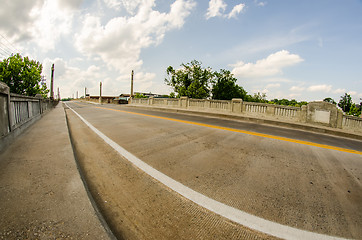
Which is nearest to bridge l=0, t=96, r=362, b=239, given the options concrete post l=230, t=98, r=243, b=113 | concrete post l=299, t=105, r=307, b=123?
concrete post l=299, t=105, r=307, b=123

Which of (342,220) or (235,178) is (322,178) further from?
(235,178)

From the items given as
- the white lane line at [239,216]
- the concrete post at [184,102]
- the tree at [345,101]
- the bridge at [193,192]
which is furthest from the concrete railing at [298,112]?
the tree at [345,101]

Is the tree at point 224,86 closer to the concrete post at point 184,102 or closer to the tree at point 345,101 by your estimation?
the concrete post at point 184,102

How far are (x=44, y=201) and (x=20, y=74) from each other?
50758mm

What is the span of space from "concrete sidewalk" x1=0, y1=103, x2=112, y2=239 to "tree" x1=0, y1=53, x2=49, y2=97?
4731 centimetres

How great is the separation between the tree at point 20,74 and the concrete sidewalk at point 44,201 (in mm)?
47307

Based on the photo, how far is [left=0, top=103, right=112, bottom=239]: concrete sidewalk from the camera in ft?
4.25

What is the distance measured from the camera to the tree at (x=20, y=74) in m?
34.0

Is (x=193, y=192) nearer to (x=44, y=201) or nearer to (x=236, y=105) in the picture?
(x=44, y=201)

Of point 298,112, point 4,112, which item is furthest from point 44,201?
point 298,112

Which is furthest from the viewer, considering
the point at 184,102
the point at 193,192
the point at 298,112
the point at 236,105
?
the point at 184,102

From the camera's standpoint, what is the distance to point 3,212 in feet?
4.88

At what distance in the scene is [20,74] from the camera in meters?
35.9

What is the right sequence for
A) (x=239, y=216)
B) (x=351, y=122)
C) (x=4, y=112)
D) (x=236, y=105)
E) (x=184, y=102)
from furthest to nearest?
(x=184, y=102)
(x=236, y=105)
(x=351, y=122)
(x=4, y=112)
(x=239, y=216)
